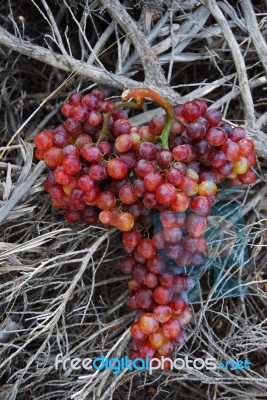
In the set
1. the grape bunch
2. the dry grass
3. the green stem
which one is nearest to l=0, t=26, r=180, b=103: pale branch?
Answer: the dry grass

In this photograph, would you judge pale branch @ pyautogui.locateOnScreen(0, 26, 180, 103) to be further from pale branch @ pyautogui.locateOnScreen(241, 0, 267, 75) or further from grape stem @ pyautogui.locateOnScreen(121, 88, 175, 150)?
pale branch @ pyautogui.locateOnScreen(241, 0, 267, 75)

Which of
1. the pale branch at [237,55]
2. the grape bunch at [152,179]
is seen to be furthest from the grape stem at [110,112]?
the pale branch at [237,55]

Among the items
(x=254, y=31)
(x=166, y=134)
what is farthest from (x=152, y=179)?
(x=254, y=31)

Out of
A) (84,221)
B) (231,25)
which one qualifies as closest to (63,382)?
(84,221)

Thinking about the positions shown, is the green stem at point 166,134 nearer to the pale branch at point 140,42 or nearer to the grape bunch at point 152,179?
the grape bunch at point 152,179

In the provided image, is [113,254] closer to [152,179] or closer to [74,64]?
[152,179]

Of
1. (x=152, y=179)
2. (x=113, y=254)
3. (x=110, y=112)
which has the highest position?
(x=110, y=112)

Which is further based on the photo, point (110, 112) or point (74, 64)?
point (74, 64)

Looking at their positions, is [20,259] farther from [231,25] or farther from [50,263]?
[231,25]
